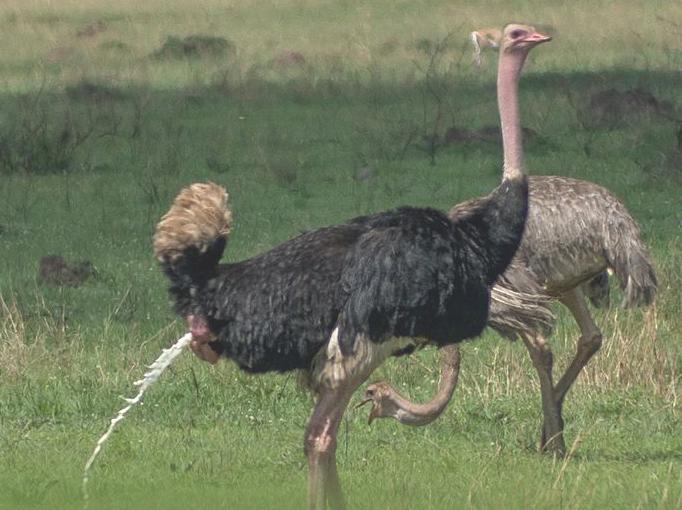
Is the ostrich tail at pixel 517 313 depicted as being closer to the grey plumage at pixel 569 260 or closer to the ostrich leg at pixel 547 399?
the grey plumage at pixel 569 260

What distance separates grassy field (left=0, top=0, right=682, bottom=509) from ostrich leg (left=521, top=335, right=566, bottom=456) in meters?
0.10

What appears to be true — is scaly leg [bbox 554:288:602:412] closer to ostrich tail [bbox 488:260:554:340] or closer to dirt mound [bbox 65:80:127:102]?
ostrich tail [bbox 488:260:554:340]

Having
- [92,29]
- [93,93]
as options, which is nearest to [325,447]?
[93,93]

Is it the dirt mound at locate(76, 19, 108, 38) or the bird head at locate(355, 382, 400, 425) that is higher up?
the bird head at locate(355, 382, 400, 425)

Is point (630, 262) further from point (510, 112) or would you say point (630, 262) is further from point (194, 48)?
point (194, 48)

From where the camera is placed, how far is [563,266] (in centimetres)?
879

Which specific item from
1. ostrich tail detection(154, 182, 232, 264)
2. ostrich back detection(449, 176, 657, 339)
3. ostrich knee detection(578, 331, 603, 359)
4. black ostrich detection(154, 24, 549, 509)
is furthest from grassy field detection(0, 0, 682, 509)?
ostrich tail detection(154, 182, 232, 264)

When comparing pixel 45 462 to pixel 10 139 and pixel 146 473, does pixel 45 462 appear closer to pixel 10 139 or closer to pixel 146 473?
pixel 146 473

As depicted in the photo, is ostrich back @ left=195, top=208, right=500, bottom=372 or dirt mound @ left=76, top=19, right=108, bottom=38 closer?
ostrich back @ left=195, top=208, right=500, bottom=372

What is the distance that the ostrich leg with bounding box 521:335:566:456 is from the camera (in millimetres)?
8227

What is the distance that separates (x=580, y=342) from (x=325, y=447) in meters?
2.38

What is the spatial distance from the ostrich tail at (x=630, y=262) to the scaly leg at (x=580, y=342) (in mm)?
283

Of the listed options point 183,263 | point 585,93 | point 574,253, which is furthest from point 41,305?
point 585,93

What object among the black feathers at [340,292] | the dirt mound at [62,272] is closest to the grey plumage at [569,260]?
the black feathers at [340,292]
